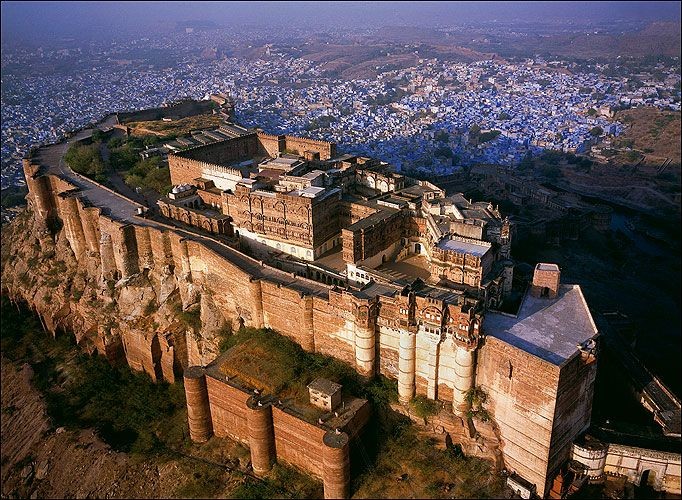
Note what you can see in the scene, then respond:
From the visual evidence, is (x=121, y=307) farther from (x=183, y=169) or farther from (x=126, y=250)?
(x=183, y=169)

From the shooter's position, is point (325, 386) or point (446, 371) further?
point (446, 371)

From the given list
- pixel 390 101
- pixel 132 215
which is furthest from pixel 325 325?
pixel 390 101

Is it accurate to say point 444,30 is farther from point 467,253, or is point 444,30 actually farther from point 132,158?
point 467,253

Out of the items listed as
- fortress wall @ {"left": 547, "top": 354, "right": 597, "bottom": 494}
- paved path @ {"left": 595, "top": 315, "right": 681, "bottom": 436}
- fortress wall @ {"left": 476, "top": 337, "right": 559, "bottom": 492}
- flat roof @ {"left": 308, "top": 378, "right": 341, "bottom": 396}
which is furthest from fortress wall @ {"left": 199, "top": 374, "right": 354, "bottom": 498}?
paved path @ {"left": 595, "top": 315, "right": 681, "bottom": 436}

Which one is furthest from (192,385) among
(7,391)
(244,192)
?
(7,391)

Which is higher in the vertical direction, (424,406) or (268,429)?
(424,406)

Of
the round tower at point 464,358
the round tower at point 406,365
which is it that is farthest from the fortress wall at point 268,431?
the round tower at point 464,358

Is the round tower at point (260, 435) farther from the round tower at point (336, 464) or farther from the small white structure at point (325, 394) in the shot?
the round tower at point (336, 464)

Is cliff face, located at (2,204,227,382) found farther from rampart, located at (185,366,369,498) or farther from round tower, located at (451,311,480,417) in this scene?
round tower, located at (451,311,480,417)
